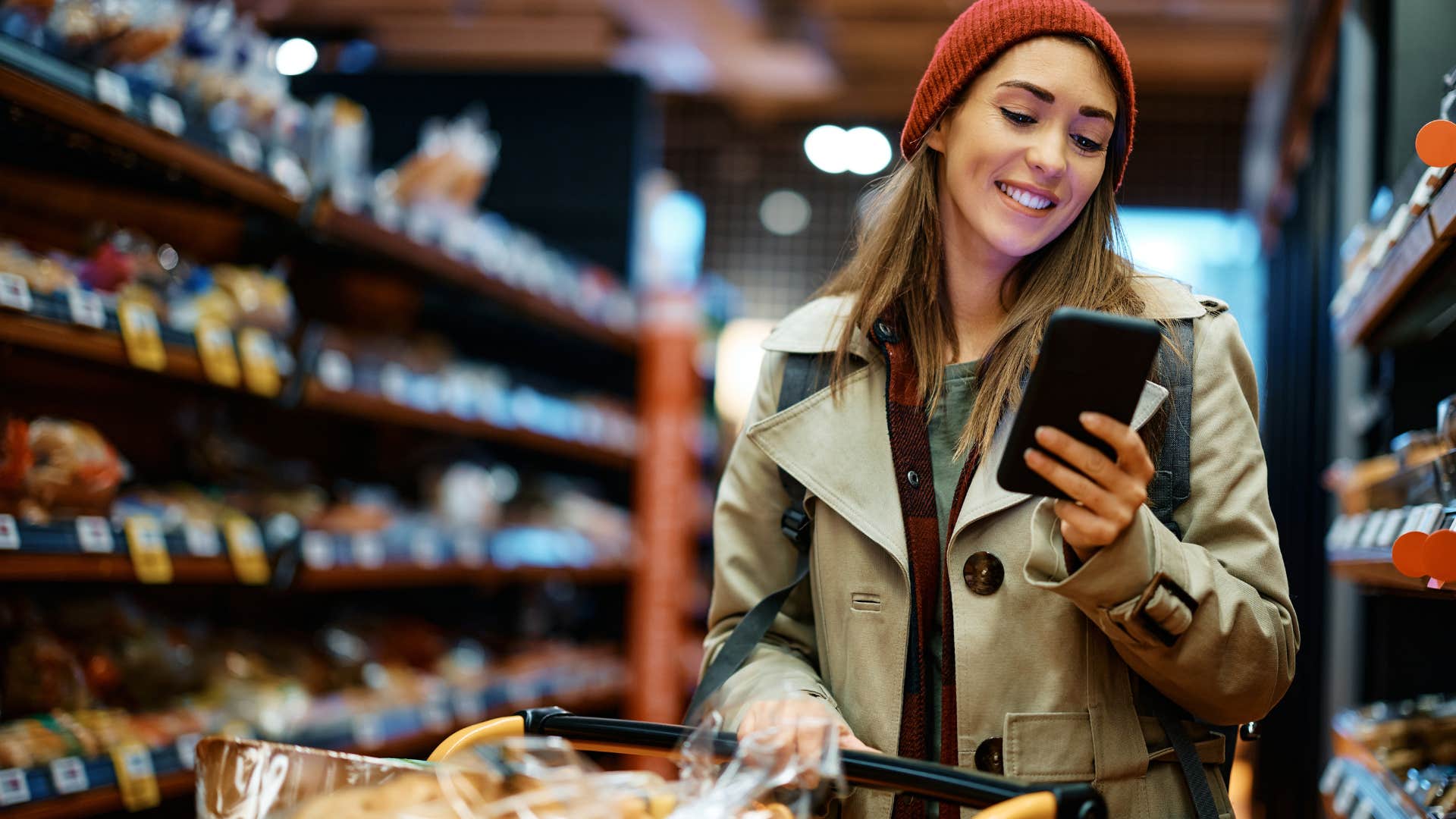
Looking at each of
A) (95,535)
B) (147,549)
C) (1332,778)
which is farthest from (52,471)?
(1332,778)

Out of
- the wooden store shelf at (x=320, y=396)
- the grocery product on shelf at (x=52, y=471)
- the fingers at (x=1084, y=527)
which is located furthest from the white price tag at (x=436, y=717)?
the fingers at (x=1084, y=527)

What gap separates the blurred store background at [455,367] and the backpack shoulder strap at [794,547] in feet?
0.82

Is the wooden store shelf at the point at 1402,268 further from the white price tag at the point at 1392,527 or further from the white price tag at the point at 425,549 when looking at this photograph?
the white price tag at the point at 425,549

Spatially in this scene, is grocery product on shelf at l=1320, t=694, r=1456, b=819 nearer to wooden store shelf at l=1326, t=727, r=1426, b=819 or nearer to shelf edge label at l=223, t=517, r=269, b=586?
wooden store shelf at l=1326, t=727, r=1426, b=819

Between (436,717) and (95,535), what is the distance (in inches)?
60.0

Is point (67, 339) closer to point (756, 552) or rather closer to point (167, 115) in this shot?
point (167, 115)

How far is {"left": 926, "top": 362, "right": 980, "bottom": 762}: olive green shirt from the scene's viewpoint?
152 centimetres

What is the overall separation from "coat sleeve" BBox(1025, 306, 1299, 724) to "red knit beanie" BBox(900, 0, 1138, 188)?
309 mm

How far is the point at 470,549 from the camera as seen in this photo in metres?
4.20

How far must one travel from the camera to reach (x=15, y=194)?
280 centimetres

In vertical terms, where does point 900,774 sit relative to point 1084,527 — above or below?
below

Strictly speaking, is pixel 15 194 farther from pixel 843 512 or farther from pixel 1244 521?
pixel 1244 521

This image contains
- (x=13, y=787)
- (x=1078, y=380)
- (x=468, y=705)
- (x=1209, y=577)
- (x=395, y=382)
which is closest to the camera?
(x=1078, y=380)

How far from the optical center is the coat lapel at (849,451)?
4.98 ft
